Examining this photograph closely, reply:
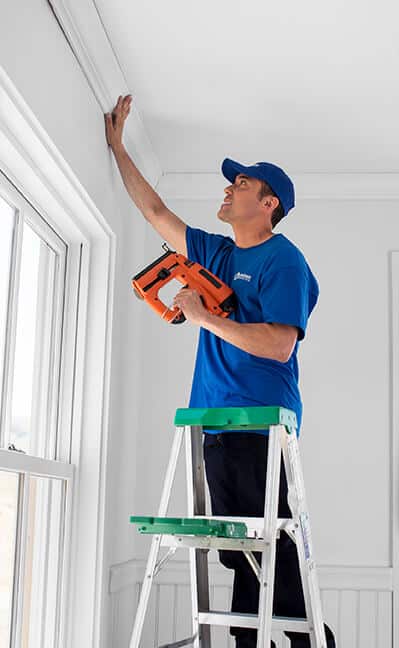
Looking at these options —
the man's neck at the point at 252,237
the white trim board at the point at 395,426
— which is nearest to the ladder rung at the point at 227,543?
the man's neck at the point at 252,237

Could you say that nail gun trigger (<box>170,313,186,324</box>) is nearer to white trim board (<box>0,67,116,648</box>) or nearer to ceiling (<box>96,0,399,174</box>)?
white trim board (<box>0,67,116,648</box>)

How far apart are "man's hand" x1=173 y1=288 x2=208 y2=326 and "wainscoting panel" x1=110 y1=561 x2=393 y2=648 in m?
1.33

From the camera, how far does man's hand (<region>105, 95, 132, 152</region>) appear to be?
2980mm

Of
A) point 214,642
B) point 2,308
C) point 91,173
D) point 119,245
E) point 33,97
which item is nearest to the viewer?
point 33,97

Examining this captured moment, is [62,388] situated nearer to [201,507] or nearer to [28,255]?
[28,255]

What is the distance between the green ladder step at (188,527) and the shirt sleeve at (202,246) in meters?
1.01

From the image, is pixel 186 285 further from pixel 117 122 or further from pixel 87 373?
pixel 117 122

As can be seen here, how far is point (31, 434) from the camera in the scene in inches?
104

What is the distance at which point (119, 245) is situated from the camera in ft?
10.5

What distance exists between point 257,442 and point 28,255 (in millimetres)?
884

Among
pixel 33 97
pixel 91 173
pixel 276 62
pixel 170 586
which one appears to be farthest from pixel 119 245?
pixel 170 586

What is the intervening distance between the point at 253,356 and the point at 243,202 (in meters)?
0.56

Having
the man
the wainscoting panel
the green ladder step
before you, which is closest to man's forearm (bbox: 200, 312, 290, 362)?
the man

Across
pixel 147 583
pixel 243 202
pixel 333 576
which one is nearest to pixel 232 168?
pixel 243 202
